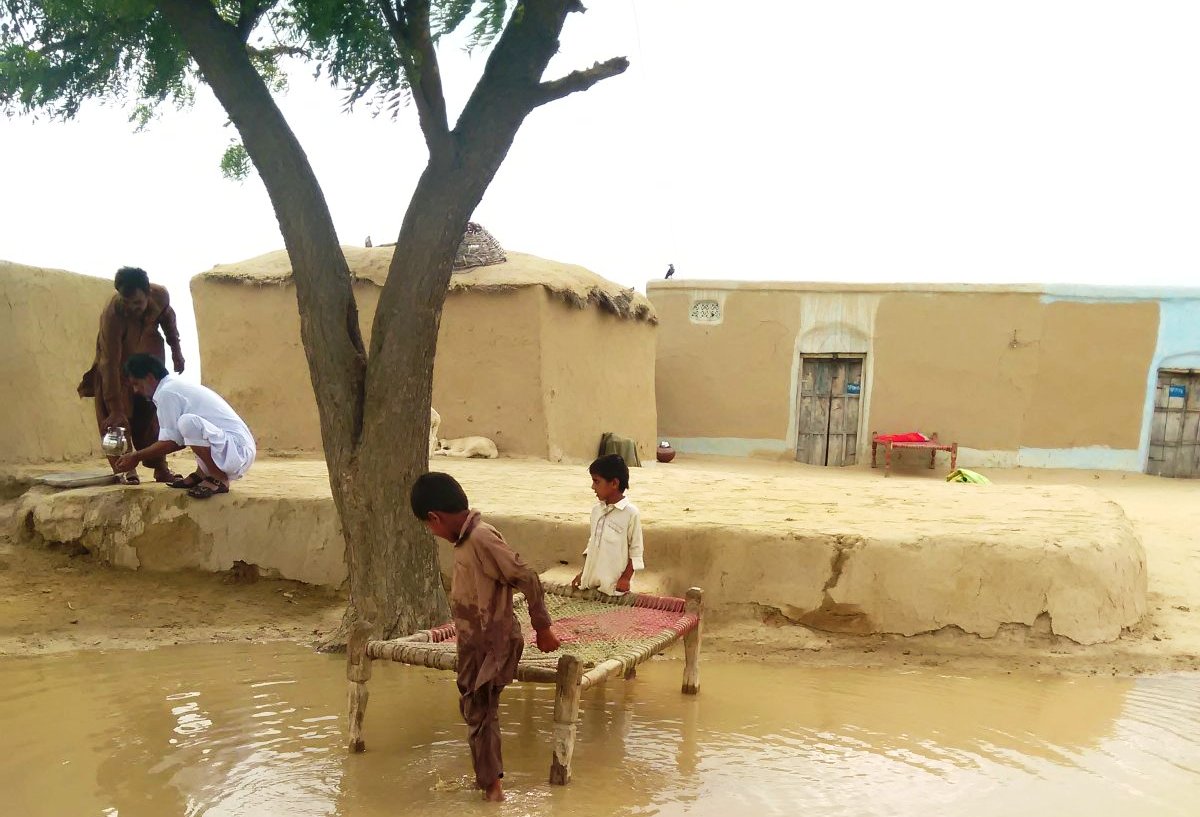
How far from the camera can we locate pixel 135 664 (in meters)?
4.44

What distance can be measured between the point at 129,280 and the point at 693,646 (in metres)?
4.07

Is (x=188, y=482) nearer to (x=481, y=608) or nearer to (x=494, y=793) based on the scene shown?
(x=481, y=608)

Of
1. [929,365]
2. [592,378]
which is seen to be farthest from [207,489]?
[929,365]

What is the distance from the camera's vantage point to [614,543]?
13.5ft

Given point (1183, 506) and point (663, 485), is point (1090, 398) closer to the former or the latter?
point (1183, 506)

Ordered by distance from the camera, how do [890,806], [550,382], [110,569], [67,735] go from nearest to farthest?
[890,806], [67,735], [110,569], [550,382]

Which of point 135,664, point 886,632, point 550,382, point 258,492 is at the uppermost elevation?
point 550,382

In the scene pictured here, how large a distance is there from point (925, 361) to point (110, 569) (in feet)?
37.9

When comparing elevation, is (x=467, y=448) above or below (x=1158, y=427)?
below

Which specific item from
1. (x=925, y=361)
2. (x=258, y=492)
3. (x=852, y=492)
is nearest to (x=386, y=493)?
(x=258, y=492)

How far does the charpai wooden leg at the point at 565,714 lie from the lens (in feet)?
9.53

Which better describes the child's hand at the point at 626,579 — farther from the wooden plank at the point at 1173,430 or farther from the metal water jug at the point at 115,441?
the wooden plank at the point at 1173,430

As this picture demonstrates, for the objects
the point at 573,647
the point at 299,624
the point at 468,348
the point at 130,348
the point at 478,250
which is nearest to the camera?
the point at 573,647

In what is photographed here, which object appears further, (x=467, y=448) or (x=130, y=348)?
(x=467, y=448)
